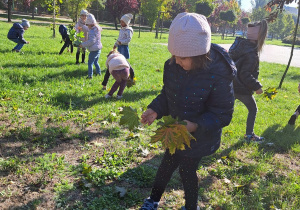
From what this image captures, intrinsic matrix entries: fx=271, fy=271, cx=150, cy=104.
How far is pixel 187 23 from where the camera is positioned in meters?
1.82

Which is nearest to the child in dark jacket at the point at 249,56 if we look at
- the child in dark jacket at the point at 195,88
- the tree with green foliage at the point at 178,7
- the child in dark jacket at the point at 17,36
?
the child in dark jacket at the point at 195,88

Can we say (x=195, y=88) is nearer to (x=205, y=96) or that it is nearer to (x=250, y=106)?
(x=205, y=96)

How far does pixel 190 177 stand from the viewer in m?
2.27

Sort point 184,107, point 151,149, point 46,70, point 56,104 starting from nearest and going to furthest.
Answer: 1. point 184,107
2. point 151,149
3. point 56,104
4. point 46,70

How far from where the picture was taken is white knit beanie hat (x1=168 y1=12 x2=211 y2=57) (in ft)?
5.98

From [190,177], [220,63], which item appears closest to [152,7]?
[220,63]

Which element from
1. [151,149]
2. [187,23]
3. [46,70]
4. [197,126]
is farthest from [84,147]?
[46,70]

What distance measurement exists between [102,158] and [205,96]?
173 centimetres

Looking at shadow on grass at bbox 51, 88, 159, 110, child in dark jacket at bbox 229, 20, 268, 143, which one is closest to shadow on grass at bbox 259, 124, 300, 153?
child in dark jacket at bbox 229, 20, 268, 143

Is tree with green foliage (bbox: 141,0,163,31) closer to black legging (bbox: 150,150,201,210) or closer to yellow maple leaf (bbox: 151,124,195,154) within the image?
black legging (bbox: 150,150,201,210)

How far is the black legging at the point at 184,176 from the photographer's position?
7.41ft

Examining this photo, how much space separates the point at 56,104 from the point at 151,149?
2084mm

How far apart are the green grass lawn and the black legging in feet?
0.96

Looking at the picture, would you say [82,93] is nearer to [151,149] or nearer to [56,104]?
[56,104]
